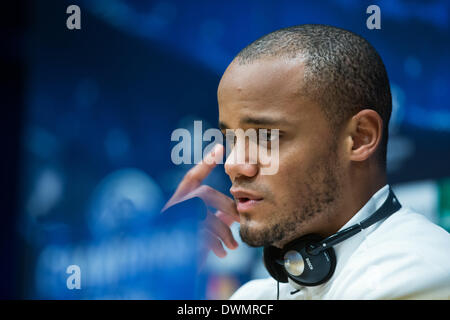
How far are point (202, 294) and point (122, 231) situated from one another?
0.62 metres

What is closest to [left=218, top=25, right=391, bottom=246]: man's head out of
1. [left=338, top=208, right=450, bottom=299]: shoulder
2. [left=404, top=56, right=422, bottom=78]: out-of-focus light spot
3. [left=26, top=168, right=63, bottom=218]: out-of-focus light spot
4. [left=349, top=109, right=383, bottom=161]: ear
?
[left=349, top=109, right=383, bottom=161]: ear

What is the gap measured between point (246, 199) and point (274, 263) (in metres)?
0.22

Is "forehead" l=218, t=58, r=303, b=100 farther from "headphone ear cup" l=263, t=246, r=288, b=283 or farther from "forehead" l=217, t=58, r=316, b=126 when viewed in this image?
"headphone ear cup" l=263, t=246, r=288, b=283

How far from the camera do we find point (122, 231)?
3010 mm

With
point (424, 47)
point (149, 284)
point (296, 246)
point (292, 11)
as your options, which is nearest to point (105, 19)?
point (292, 11)

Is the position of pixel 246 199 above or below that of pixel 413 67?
below

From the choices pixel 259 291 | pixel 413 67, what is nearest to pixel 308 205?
pixel 259 291

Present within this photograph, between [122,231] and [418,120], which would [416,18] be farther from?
[122,231]

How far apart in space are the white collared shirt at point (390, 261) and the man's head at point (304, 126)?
9cm

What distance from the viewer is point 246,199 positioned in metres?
1.44

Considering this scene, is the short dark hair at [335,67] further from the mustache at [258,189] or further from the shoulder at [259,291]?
the shoulder at [259,291]

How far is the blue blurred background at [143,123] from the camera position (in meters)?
2.66

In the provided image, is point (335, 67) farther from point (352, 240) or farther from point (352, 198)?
point (352, 240)

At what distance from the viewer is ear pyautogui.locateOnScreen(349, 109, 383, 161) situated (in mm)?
1394
